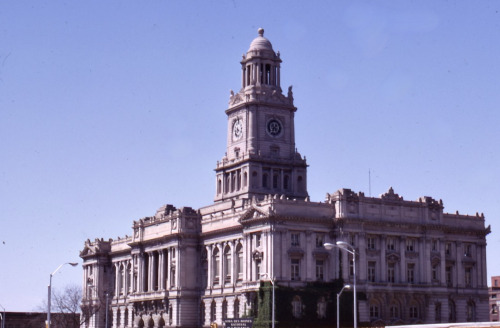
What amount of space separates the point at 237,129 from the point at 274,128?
6299 millimetres

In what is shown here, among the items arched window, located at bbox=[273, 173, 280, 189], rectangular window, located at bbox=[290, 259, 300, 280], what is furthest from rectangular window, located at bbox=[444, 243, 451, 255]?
arched window, located at bbox=[273, 173, 280, 189]

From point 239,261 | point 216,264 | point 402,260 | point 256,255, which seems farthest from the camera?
point 216,264

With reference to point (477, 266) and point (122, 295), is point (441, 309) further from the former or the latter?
point (122, 295)

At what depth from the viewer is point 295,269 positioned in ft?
408

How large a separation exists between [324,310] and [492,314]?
75.0m

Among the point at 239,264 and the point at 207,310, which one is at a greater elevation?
the point at 239,264

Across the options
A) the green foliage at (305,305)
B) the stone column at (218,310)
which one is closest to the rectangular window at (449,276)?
the green foliage at (305,305)

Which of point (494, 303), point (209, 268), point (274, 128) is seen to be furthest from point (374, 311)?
point (494, 303)

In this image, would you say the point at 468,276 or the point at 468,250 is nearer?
the point at 468,276

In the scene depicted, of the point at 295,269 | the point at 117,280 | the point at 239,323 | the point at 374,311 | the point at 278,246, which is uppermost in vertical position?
the point at 278,246

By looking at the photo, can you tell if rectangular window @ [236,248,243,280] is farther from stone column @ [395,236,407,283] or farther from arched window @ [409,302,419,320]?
arched window @ [409,302,419,320]

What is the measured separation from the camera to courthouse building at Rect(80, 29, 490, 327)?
125 metres

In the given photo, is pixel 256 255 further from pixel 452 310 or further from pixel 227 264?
pixel 452 310

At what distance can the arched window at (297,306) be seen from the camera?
406 feet
